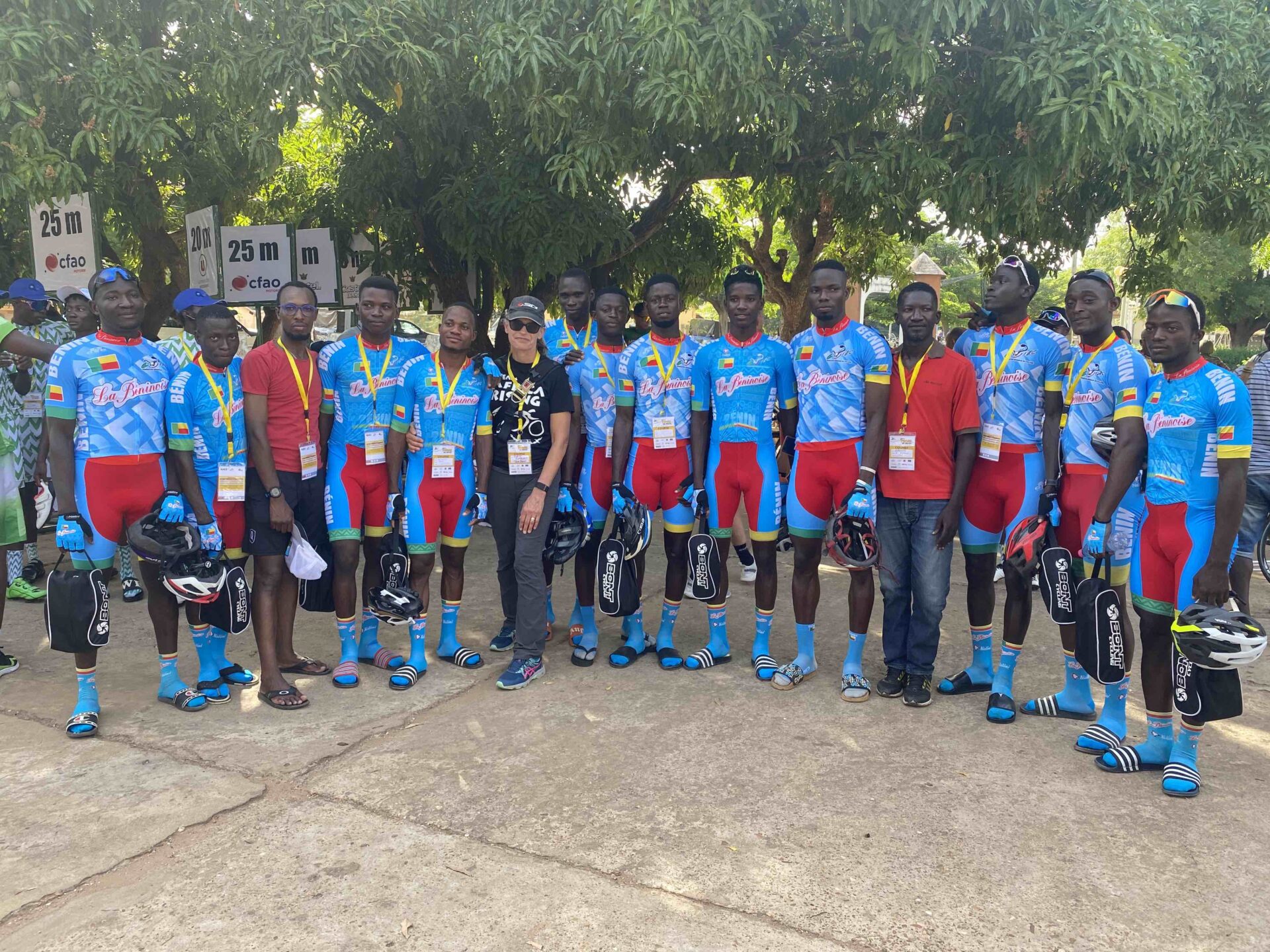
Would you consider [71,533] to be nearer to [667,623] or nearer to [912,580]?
[667,623]

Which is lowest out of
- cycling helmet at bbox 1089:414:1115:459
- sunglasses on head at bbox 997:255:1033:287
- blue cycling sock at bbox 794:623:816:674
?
blue cycling sock at bbox 794:623:816:674

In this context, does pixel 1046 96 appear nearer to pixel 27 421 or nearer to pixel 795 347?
pixel 795 347

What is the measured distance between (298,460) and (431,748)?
174 centimetres

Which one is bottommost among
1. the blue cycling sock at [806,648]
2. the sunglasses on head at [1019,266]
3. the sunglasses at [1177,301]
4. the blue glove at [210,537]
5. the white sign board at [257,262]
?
the blue cycling sock at [806,648]

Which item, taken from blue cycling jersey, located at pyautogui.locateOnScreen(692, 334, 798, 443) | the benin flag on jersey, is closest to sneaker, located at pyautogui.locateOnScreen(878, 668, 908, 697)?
blue cycling jersey, located at pyautogui.locateOnScreen(692, 334, 798, 443)

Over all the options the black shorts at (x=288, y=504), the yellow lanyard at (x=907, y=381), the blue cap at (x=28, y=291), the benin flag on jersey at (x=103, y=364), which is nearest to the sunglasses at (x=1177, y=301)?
the yellow lanyard at (x=907, y=381)

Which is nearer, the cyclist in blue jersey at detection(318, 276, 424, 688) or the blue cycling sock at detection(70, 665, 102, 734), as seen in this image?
the blue cycling sock at detection(70, 665, 102, 734)

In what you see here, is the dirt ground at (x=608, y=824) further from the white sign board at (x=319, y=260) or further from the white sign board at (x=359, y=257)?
the white sign board at (x=359, y=257)

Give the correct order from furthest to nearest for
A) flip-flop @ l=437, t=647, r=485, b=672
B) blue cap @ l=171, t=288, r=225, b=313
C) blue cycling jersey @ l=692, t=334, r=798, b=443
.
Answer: flip-flop @ l=437, t=647, r=485, b=672 < blue cap @ l=171, t=288, r=225, b=313 < blue cycling jersey @ l=692, t=334, r=798, b=443

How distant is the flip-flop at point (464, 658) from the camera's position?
5.74 m

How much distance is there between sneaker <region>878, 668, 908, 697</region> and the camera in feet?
17.0

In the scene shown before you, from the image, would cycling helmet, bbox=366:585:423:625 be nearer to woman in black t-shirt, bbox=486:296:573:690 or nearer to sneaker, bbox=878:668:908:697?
woman in black t-shirt, bbox=486:296:573:690

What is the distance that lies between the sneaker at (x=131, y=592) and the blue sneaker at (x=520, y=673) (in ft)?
11.4

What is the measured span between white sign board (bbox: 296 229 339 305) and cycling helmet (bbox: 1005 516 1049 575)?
25.8 feet
